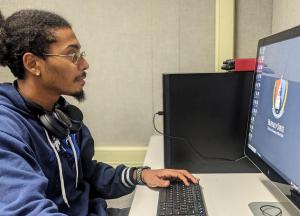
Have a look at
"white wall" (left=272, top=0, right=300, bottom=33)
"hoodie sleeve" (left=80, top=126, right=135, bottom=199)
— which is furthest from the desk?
"white wall" (left=272, top=0, right=300, bottom=33)

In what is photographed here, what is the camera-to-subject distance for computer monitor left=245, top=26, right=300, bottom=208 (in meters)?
0.84

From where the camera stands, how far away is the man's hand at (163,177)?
120cm

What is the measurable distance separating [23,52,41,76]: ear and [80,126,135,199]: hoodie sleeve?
33 cm

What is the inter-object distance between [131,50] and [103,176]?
0.86m

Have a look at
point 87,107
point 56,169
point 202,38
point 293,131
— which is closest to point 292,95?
point 293,131

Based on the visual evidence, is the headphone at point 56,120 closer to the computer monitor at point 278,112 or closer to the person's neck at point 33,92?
the person's neck at point 33,92

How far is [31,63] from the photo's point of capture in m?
1.14

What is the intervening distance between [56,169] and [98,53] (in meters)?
1.05

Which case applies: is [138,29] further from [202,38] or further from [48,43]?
[48,43]

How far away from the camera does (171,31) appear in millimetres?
1945

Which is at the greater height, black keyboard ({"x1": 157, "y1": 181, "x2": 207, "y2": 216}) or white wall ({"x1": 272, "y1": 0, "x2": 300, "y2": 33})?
white wall ({"x1": 272, "y1": 0, "x2": 300, "y2": 33})

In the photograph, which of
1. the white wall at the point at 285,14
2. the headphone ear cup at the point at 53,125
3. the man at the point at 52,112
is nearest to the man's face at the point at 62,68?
the man at the point at 52,112

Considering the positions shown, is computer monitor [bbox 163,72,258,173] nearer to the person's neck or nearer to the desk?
the desk

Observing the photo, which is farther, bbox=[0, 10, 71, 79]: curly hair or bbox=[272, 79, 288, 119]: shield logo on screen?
bbox=[0, 10, 71, 79]: curly hair
